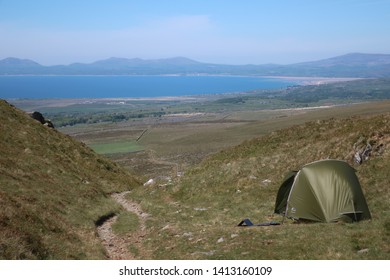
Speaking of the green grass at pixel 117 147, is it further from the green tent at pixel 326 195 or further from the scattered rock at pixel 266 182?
the green tent at pixel 326 195

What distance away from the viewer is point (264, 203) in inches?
899

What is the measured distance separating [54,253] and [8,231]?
5.86ft

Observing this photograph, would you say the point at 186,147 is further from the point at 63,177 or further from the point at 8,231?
the point at 8,231

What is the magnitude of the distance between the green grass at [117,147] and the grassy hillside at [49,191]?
252 ft

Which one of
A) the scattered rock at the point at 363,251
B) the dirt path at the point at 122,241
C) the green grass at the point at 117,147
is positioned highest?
the scattered rock at the point at 363,251

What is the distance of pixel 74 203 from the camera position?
75.7 feet

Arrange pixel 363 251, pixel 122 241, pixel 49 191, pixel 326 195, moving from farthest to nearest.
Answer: pixel 49 191 < pixel 122 241 < pixel 326 195 < pixel 363 251

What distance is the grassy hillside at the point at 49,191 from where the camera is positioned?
44.9ft

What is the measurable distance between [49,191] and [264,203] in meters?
13.2

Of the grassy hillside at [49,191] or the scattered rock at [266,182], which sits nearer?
the grassy hillside at [49,191]

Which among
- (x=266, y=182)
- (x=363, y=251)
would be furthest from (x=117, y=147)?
(x=363, y=251)

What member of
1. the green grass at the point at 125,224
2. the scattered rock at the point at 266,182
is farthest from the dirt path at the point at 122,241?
the scattered rock at the point at 266,182

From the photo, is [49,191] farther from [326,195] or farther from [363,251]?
[363,251]
